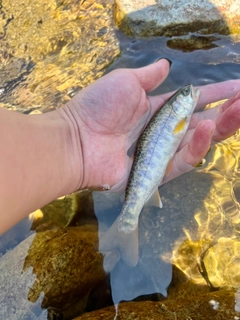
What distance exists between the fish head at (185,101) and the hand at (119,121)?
251 millimetres

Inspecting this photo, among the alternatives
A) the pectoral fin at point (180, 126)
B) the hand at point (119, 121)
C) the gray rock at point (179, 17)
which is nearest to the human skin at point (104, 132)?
the hand at point (119, 121)

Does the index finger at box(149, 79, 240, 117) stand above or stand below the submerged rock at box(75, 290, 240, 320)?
above

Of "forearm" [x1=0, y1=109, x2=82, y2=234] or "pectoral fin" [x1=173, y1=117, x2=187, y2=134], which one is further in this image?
"pectoral fin" [x1=173, y1=117, x2=187, y2=134]

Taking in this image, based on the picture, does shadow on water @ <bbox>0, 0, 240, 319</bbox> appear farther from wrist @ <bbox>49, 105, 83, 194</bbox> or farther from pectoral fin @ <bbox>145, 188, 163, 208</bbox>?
wrist @ <bbox>49, 105, 83, 194</bbox>

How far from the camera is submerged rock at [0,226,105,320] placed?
3.19 meters

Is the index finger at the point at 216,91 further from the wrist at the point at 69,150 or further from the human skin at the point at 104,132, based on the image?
the wrist at the point at 69,150

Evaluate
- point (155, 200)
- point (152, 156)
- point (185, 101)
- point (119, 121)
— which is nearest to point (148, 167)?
point (152, 156)

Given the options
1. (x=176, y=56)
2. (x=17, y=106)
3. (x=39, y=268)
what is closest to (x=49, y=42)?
(x=17, y=106)

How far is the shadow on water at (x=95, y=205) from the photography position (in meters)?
3.31

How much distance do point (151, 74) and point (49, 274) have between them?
214 centimetres

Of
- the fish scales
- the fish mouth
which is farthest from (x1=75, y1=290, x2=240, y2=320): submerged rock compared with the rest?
the fish mouth

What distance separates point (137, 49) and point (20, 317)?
11.8 feet

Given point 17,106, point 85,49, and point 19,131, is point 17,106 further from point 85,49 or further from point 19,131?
point 19,131

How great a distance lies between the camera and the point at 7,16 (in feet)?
18.2
